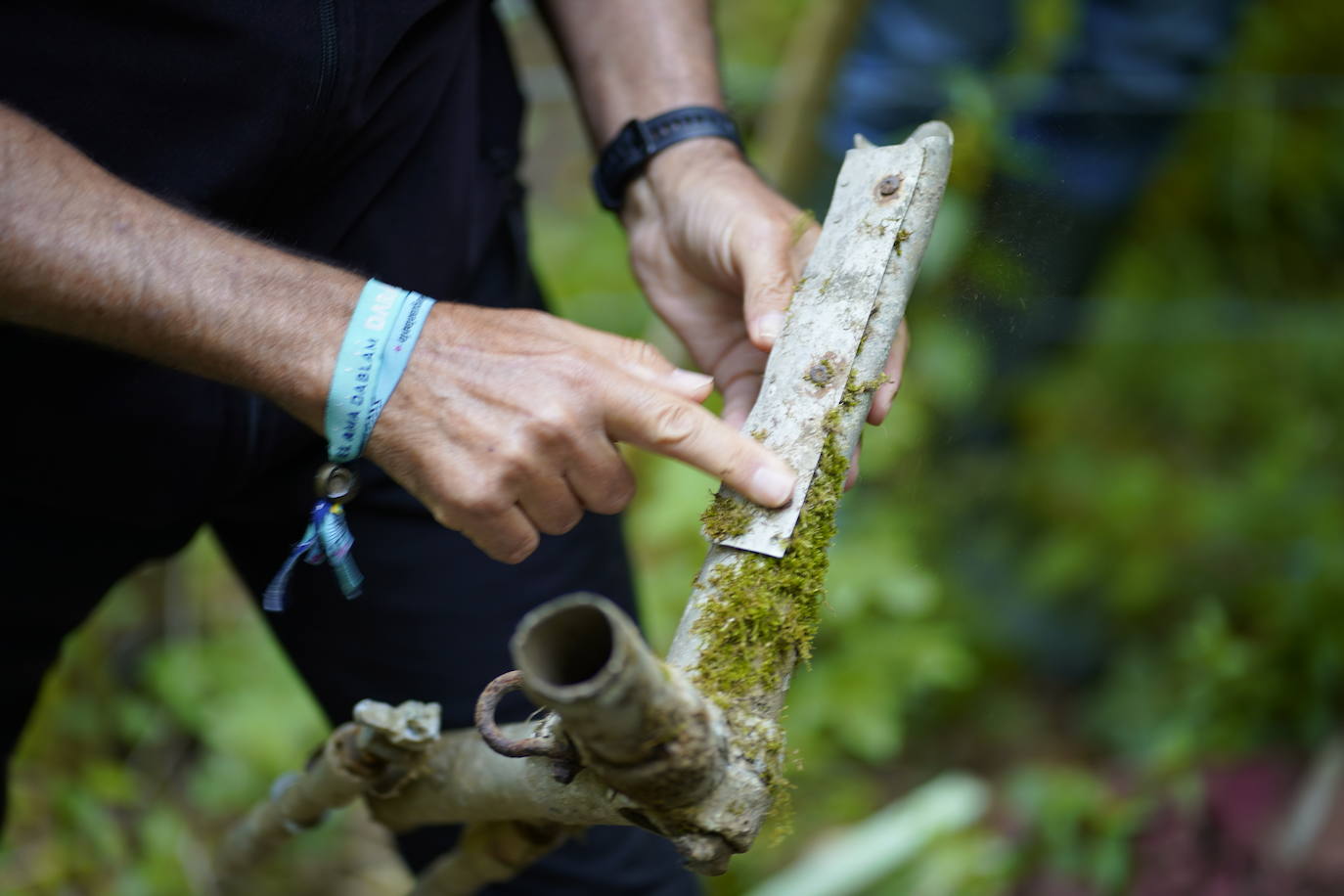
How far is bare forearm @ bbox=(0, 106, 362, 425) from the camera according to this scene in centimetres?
109

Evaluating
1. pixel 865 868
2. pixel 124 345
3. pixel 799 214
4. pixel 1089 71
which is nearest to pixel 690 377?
pixel 799 214

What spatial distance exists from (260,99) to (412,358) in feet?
1.34

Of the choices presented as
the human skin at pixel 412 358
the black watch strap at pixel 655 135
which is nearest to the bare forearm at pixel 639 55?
the black watch strap at pixel 655 135

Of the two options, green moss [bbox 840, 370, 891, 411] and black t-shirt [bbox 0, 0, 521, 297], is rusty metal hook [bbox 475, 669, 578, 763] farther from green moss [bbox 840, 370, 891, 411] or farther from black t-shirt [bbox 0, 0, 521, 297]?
black t-shirt [bbox 0, 0, 521, 297]

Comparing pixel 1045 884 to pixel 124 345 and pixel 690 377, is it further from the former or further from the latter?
pixel 124 345

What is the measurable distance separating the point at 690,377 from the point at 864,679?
216 centimetres

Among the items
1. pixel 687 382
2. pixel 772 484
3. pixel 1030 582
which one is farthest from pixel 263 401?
pixel 1030 582

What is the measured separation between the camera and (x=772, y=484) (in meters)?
1.21

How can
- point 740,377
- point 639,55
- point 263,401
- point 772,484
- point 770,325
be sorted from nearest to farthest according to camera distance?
point 772,484 < point 770,325 < point 263,401 < point 740,377 < point 639,55

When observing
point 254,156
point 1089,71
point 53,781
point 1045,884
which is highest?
point 1089,71

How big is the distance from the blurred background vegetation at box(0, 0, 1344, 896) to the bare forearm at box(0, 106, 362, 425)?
1228 mm

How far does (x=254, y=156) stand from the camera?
1353mm

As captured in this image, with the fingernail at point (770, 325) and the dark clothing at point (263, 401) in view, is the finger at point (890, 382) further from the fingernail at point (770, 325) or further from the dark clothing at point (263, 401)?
the dark clothing at point (263, 401)

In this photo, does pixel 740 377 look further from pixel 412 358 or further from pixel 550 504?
pixel 412 358
